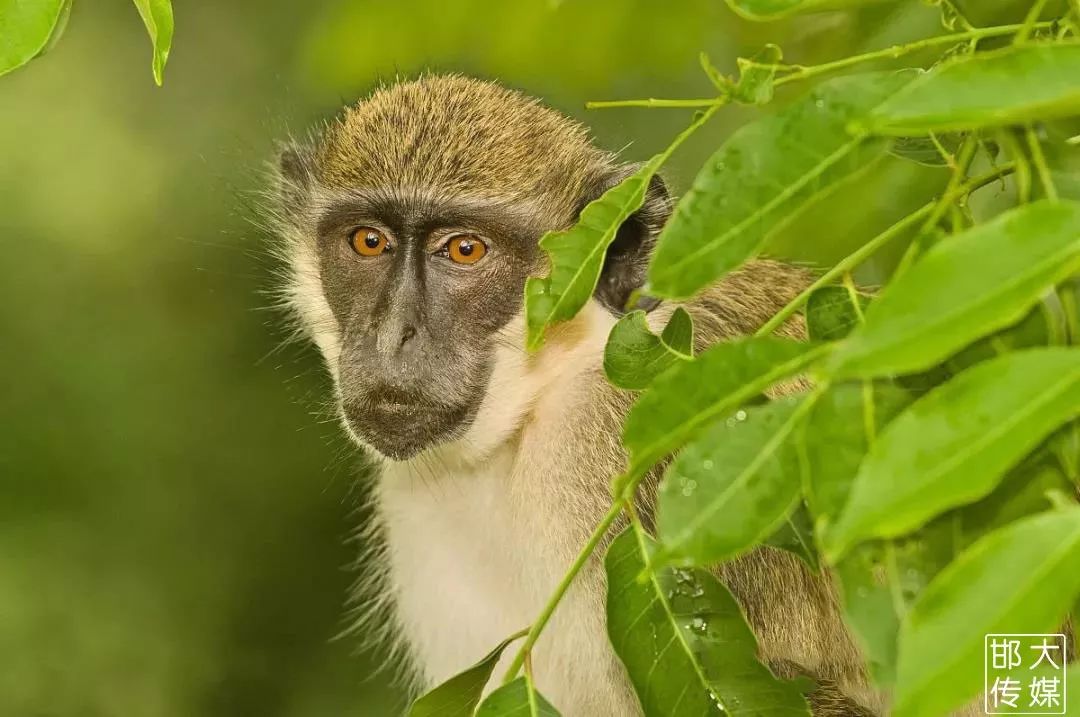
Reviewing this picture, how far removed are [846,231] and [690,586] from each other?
3.42ft

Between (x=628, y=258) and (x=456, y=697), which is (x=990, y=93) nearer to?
(x=456, y=697)

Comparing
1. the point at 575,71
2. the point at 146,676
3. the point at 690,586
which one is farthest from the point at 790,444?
the point at 146,676

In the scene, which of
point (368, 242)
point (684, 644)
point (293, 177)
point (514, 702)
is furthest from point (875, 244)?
point (293, 177)

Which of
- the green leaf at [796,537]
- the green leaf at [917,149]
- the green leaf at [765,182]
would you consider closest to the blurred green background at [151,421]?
the green leaf at [917,149]

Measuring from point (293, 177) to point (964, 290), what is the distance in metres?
2.16

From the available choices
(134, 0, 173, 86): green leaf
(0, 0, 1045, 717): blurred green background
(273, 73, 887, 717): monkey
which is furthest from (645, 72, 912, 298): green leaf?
(0, 0, 1045, 717): blurred green background

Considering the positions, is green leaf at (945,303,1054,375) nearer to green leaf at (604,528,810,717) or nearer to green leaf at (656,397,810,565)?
green leaf at (656,397,810,565)

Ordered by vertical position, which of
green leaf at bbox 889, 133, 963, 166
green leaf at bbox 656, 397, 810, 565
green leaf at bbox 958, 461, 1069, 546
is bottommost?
green leaf at bbox 958, 461, 1069, 546

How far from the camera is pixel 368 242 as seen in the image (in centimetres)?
247

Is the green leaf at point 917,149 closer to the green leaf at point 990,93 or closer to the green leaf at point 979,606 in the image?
the green leaf at point 990,93

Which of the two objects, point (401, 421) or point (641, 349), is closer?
point (641, 349)

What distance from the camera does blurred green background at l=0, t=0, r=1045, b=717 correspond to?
4.33 m

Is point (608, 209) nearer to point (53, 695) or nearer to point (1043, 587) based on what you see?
point (1043, 587)

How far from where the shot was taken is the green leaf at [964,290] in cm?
79
